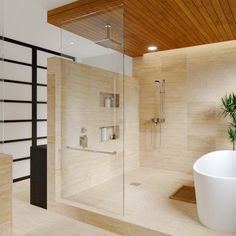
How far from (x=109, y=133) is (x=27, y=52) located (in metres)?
2.39

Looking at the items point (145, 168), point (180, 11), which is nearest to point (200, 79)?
point (180, 11)

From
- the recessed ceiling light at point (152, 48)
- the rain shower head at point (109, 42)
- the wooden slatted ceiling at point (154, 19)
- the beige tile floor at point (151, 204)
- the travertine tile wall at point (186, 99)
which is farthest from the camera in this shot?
the recessed ceiling light at point (152, 48)

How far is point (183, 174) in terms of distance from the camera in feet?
14.8

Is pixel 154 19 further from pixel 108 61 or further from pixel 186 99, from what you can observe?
pixel 186 99

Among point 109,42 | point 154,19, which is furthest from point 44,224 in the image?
point 154,19

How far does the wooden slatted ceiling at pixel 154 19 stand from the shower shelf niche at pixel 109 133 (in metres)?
1.26

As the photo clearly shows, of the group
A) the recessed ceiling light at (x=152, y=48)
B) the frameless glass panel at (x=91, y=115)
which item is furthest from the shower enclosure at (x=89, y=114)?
the recessed ceiling light at (x=152, y=48)

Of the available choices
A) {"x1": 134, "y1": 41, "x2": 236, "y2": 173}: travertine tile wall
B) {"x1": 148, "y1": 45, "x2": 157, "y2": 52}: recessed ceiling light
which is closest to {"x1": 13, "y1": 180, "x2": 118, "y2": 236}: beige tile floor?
{"x1": 134, "y1": 41, "x2": 236, "y2": 173}: travertine tile wall

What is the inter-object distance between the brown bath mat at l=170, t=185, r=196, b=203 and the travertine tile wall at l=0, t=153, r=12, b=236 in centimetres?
219

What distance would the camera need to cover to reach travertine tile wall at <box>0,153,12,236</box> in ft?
6.32

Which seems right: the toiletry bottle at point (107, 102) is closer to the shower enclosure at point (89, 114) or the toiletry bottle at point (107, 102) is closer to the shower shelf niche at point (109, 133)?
the shower enclosure at point (89, 114)

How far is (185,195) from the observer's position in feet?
11.1

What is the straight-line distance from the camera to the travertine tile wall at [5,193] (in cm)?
193

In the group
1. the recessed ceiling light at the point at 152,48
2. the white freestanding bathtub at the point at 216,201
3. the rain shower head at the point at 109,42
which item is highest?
the recessed ceiling light at the point at 152,48
